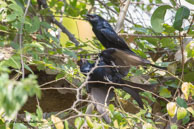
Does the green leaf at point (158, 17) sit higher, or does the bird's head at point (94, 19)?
the green leaf at point (158, 17)

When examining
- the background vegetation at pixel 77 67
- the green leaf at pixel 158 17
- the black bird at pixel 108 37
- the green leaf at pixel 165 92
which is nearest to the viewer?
the background vegetation at pixel 77 67

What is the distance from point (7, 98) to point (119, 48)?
5.51 ft

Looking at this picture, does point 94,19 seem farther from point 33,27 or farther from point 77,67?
point 33,27

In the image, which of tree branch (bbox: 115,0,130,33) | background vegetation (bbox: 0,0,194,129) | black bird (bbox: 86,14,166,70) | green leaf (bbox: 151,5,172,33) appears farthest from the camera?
tree branch (bbox: 115,0,130,33)

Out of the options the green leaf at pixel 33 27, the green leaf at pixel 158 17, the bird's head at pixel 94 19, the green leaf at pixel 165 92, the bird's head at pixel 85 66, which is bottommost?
the green leaf at pixel 165 92

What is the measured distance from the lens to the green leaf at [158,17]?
1.64 meters

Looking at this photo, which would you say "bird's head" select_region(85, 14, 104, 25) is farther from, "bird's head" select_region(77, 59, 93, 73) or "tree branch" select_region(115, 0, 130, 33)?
"bird's head" select_region(77, 59, 93, 73)

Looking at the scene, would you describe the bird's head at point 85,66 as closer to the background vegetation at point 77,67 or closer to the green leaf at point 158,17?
the background vegetation at point 77,67

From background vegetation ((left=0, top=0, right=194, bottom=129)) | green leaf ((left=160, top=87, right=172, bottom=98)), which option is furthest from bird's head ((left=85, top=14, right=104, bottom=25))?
green leaf ((left=160, top=87, right=172, bottom=98))

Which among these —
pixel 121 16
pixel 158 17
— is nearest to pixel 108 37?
pixel 121 16

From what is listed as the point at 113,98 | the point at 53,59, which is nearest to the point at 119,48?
the point at 113,98

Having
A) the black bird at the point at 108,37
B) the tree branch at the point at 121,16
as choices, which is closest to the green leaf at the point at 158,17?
the black bird at the point at 108,37

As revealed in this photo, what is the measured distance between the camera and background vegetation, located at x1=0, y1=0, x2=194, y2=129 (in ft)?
3.95

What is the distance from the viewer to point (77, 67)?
207 centimetres
